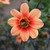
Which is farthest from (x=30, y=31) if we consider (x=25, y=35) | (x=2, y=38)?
(x=2, y=38)

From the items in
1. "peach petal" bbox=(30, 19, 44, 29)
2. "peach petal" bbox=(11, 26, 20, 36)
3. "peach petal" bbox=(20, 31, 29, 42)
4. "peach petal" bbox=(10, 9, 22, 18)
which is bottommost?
"peach petal" bbox=(20, 31, 29, 42)

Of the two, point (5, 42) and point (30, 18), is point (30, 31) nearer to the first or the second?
point (30, 18)

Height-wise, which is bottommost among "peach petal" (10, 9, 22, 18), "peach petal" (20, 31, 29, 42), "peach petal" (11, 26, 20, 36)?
"peach petal" (20, 31, 29, 42)

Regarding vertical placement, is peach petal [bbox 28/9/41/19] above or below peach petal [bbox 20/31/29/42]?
above

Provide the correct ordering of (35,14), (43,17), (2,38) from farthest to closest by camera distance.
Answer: (2,38) → (43,17) → (35,14)

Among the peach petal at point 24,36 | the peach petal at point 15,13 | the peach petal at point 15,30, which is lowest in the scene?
the peach petal at point 24,36

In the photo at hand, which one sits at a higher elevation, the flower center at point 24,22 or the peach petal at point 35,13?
the peach petal at point 35,13

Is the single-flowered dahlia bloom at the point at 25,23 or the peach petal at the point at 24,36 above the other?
the single-flowered dahlia bloom at the point at 25,23

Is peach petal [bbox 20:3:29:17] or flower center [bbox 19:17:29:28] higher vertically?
peach petal [bbox 20:3:29:17]
